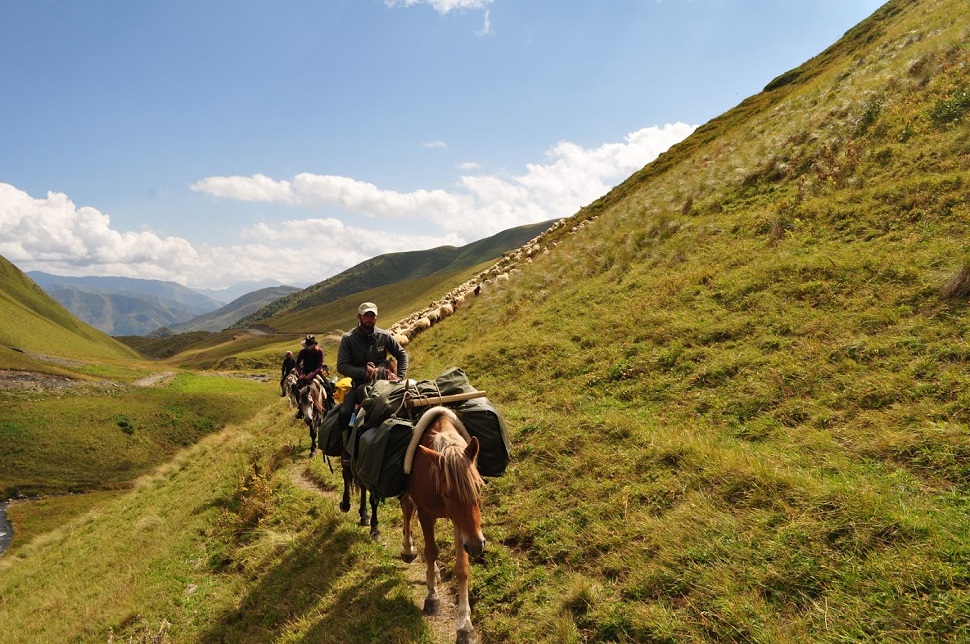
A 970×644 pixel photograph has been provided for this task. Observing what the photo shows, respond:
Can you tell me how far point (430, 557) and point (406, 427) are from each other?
6.17 feet

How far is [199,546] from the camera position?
10711mm

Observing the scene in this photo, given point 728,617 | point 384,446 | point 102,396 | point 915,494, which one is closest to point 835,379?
point 915,494

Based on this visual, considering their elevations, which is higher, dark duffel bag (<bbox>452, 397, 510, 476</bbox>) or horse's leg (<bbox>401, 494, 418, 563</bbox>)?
dark duffel bag (<bbox>452, 397, 510, 476</bbox>)

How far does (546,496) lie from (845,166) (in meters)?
16.2

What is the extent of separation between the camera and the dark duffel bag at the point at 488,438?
6.91m

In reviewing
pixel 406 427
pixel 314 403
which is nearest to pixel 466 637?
pixel 406 427

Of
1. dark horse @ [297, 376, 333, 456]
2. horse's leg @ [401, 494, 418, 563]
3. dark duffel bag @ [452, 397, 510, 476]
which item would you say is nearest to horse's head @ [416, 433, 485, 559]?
dark duffel bag @ [452, 397, 510, 476]

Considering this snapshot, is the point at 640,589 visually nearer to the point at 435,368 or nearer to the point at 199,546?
the point at 199,546

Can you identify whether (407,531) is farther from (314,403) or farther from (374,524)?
(314,403)

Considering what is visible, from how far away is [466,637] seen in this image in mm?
5699

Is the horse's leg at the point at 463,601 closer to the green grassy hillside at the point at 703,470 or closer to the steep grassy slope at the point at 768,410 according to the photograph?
the green grassy hillside at the point at 703,470

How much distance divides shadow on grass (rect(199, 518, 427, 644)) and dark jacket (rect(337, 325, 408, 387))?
3.25 meters

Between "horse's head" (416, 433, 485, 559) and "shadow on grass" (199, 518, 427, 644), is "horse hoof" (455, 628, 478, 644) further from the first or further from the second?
"horse's head" (416, 433, 485, 559)

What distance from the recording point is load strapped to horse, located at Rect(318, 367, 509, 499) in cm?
660
